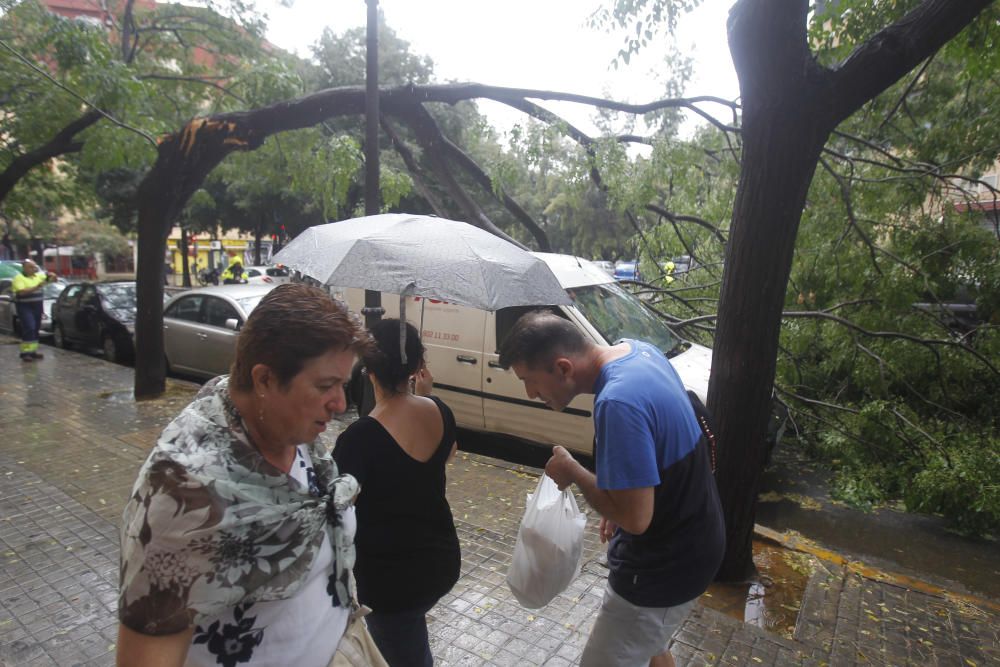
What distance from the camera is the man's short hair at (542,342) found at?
217cm

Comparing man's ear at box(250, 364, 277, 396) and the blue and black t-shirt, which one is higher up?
man's ear at box(250, 364, 277, 396)

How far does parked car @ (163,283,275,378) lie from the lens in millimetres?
9008

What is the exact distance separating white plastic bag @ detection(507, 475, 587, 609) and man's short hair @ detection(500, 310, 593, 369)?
550 mm

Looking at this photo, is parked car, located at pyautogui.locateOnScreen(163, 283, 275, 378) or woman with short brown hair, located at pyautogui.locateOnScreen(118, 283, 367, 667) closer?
woman with short brown hair, located at pyautogui.locateOnScreen(118, 283, 367, 667)

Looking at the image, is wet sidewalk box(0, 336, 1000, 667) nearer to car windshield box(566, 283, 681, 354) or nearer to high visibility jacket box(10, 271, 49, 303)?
car windshield box(566, 283, 681, 354)

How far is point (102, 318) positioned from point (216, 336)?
4.24m

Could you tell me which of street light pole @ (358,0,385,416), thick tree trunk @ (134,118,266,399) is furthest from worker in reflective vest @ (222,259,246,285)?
street light pole @ (358,0,385,416)

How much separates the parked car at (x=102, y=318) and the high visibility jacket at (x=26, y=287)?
0.79 m

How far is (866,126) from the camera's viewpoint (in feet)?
23.2

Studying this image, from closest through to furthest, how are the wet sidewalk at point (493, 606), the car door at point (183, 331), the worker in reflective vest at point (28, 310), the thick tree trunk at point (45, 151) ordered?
1. the wet sidewalk at point (493, 606)
2. the car door at point (183, 331)
3. the thick tree trunk at point (45, 151)
4. the worker in reflective vest at point (28, 310)

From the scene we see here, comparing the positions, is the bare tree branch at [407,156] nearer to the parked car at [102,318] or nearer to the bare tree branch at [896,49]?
the bare tree branch at [896,49]

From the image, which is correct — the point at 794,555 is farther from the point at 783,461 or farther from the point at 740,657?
the point at 783,461

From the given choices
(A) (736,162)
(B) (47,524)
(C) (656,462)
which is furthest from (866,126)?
(B) (47,524)

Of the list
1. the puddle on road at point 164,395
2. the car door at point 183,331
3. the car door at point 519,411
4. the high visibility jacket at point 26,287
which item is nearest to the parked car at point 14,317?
the high visibility jacket at point 26,287
